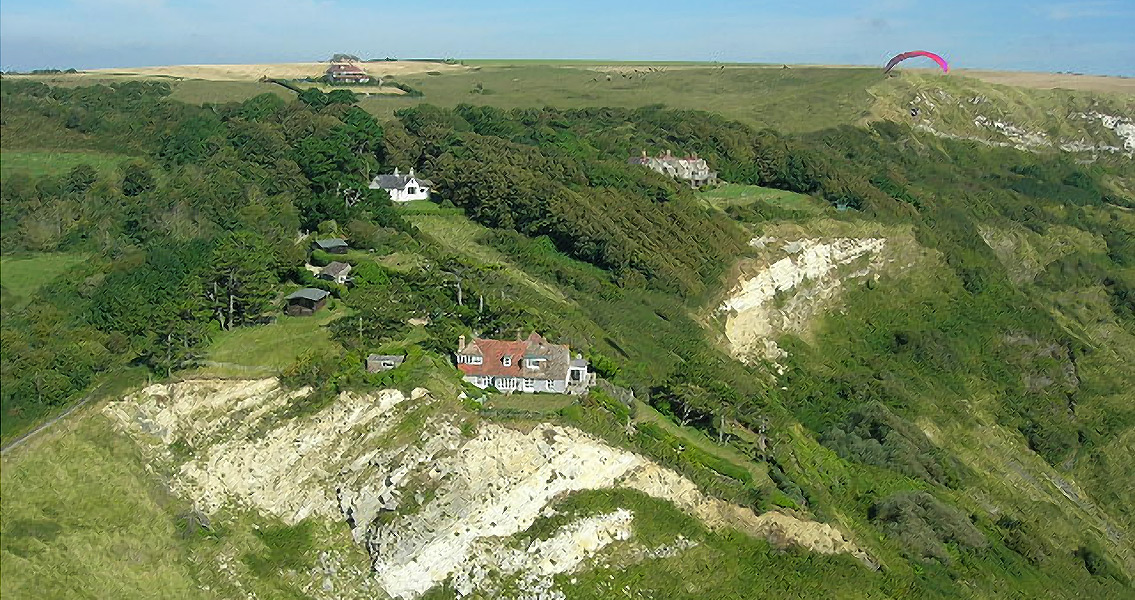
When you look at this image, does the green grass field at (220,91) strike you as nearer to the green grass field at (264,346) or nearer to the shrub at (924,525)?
the green grass field at (264,346)

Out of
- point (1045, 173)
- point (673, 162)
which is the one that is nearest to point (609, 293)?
point (673, 162)

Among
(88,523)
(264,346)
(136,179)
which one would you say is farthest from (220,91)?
(88,523)

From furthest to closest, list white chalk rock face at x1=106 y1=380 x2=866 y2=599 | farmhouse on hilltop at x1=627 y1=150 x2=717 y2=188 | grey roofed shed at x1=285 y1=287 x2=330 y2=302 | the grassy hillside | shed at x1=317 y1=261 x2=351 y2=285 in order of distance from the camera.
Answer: farmhouse on hilltop at x1=627 y1=150 x2=717 y2=188, shed at x1=317 y1=261 x2=351 y2=285, grey roofed shed at x1=285 y1=287 x2=330 y2=302, white chalk rock face at x1=106 y1=380 x2=866 y2=599, the grassy hillside

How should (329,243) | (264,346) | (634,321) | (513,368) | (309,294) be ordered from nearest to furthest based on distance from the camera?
(513,368)
(264,346)
(309,294)
(329,243)
(634,321)

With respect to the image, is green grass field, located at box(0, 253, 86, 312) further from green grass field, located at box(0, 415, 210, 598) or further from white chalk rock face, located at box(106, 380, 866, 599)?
white chalk rock face, located at box(106, 380, 866, 599)

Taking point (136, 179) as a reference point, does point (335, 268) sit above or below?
below

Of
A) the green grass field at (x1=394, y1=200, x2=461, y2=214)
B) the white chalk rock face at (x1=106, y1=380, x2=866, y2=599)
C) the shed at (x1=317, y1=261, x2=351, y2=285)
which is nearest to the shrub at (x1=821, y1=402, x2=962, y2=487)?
the white chalk rock face at (x1=106, y1=380, x2=866, y2=599)

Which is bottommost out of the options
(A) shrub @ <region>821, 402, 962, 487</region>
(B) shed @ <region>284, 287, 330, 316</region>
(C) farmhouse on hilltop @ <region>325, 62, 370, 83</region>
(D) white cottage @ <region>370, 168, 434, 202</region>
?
(A) shrub @ <region>821, 402, 962, 487</region>

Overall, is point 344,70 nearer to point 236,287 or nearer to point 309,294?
point 309,294
